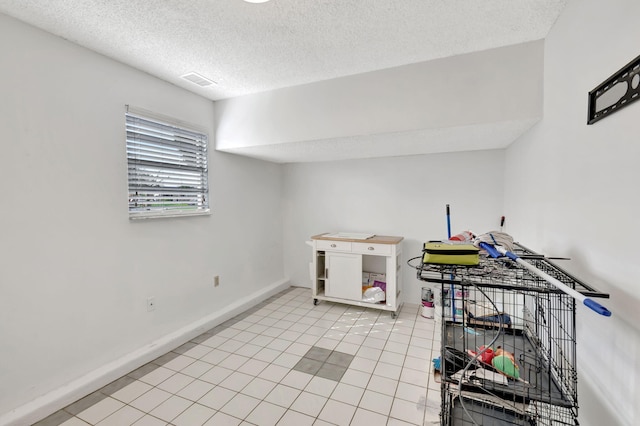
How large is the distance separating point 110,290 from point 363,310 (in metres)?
2.53

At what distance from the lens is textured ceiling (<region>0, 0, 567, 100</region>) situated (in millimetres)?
1574

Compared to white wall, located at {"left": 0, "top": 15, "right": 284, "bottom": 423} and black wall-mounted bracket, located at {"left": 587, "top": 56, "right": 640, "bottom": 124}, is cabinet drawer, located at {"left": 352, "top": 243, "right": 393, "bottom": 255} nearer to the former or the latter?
white wall, located at {"left": 0, "top": 15, "right": 284, "bottom": 423}

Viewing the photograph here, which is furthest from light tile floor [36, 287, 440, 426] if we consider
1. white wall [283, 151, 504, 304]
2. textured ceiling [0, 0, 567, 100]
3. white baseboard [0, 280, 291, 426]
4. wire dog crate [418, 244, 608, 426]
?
textured ceiling [0, 0, 567, 100]

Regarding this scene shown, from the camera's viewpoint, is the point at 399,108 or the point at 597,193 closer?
the point at 597,193

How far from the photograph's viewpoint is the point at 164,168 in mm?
2557

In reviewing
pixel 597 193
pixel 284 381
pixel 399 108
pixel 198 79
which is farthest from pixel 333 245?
pixel 597 193

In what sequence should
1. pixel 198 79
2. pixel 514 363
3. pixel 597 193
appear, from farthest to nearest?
1. pixel 198 79
2. pixel 514 363
3. pixel 597 193

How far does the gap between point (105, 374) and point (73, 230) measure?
1.06 meters

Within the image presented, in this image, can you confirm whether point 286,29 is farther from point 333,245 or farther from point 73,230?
point 333,245

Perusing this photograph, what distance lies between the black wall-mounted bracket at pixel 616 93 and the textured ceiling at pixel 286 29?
0.76 metres

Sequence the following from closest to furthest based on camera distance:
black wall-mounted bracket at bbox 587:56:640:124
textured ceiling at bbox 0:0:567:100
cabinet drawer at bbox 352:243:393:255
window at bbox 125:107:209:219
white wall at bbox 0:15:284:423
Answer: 1. black wall-mounted bracket at bbox 587:56:640:124
2. textured ceiling at bbox 0:0:567:100
3. white wall at bbox 0:15:284:423
4. window at bbox 125:107:209:219
5. cabinet drawer at bbox 352:243:393:255

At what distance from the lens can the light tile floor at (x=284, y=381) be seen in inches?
68.4

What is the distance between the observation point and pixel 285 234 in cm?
434

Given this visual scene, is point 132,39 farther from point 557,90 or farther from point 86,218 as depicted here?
point 557,90
